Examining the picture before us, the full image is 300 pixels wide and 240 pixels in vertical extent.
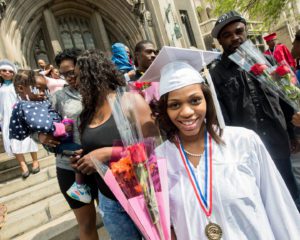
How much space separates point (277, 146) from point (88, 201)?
1.62 metres

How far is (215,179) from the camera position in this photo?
1.46m

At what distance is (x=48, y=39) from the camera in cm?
1272

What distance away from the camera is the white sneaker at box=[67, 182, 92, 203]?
217 cm

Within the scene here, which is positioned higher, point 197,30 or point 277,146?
point 197,30

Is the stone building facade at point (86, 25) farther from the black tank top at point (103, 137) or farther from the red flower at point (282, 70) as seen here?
the red flower at point (282, 70)

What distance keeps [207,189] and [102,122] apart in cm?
83

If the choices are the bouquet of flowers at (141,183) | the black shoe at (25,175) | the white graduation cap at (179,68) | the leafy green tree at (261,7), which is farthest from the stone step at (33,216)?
the leafy green tree at (261,7)

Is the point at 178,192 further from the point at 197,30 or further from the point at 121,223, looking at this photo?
the point at 197,30

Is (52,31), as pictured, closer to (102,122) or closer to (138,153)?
(102,122)

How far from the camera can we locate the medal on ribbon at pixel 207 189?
1.39 metres

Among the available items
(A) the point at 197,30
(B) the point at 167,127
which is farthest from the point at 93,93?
(A) the point at 197,30

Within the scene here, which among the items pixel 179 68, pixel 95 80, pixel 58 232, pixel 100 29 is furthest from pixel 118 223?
pixel 100 29

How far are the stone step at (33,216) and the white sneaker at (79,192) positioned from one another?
164 cm

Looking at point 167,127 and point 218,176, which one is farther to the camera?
point 167,127
